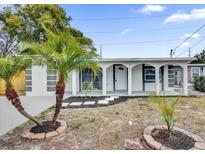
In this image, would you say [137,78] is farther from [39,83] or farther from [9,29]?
[9,29]

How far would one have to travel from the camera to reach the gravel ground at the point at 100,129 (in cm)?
499

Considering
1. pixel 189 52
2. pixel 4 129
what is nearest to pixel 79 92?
pixel 4 129

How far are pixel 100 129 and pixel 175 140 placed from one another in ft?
6.81

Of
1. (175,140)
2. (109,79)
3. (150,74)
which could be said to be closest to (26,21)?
(109,79)

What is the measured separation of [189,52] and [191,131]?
41.5 meters

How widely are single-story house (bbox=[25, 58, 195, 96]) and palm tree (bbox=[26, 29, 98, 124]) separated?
828cm

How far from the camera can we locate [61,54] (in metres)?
5.05

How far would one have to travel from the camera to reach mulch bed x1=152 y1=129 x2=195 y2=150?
4664 mm

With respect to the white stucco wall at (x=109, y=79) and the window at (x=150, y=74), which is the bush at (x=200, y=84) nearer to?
the window at (x=150, y=74)

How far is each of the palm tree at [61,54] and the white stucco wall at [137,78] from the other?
10.5 meters

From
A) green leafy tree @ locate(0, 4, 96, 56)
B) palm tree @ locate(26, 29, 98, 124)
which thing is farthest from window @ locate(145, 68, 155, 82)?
palm tree @ locate(26, 29, 98, 124)

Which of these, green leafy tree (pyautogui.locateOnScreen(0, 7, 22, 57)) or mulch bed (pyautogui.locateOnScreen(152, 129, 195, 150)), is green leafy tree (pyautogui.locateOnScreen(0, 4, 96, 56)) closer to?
green leafy tree (pyautogui.locateOnScreen(0, 7, 22, 57))

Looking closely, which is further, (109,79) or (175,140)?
(109,79)

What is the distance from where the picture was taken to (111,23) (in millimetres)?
25562
